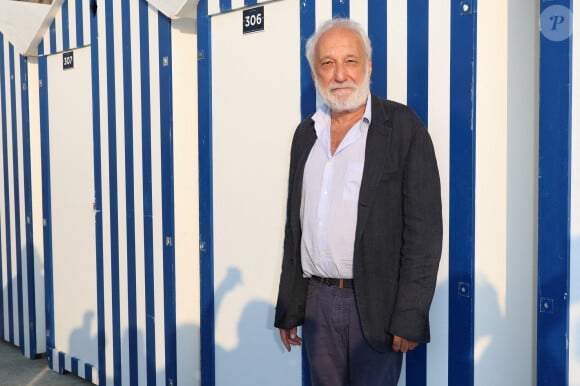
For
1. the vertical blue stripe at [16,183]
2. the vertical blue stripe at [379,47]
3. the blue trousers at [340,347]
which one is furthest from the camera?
the vertical blue stripe at [16,183]

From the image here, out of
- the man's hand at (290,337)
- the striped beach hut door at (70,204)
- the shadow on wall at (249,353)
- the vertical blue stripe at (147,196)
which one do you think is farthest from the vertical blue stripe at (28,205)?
the man's hand at (290,337)

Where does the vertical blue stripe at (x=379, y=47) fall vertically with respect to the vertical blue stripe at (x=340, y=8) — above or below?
below

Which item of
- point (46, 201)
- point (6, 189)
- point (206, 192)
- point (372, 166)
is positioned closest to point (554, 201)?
point (372, 166)

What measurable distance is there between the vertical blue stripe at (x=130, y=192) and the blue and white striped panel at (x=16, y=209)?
1274 millimetres

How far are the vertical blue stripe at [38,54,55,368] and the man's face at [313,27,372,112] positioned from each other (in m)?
2.87

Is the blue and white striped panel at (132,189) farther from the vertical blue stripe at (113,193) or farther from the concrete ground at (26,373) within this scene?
the concrete ground at (26,373)

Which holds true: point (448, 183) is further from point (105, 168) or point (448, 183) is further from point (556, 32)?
point (105, 168)

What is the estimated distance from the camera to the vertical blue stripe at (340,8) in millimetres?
2613

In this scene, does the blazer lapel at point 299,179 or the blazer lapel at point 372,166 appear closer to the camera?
the blazer lapel at point 372,166

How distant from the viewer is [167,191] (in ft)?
11.7

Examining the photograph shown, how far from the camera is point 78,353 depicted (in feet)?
14.5

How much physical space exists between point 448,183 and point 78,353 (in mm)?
3022

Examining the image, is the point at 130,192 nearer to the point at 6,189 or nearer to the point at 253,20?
the point at 253,20

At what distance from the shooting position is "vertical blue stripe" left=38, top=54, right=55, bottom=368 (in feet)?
15.1
